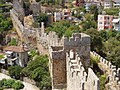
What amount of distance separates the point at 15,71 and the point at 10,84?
2069 mm

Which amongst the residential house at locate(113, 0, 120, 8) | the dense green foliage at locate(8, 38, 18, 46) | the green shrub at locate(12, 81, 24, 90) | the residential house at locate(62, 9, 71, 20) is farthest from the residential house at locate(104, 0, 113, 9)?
the green shrub at locate(12, 81, 24, 90)

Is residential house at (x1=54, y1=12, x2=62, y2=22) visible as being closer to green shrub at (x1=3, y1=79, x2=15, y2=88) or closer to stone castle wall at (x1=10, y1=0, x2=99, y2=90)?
green shrub at (x1=3, y1=79, x2=15, y2=88)

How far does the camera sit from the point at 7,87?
26844 mm

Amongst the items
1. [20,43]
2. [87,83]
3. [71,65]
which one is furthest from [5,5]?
[87,83]

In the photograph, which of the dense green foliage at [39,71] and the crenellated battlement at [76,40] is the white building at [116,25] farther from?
the crenellated battlement at [76,40]

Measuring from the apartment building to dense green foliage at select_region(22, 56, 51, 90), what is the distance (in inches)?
669

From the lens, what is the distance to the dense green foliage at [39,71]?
970 inches

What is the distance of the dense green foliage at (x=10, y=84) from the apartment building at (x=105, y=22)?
18.5 m

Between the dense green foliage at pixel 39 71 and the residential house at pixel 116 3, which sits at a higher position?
the dense green foliage at pixel 39 71

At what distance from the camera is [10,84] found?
2739cm

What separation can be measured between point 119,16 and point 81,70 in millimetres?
34124

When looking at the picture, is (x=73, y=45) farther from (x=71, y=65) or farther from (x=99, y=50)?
(x=99, y=50)

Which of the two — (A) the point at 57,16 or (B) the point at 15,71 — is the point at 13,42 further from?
(A) the point at 57,16

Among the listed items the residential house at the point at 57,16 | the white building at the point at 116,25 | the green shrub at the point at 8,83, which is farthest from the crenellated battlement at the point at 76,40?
the residential house at the point at 57,16
